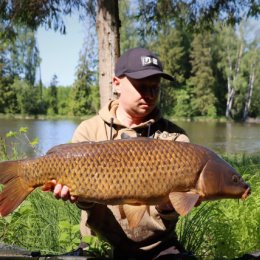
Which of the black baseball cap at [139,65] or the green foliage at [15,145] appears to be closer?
the black baseball cap at [139,65]

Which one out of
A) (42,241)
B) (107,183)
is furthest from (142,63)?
(42,241)

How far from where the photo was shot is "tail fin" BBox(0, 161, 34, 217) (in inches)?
71.8

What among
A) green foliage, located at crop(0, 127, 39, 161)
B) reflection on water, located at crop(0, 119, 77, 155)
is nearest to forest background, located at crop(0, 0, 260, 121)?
reflection on water, located at crop(0, 119, 77, 155)

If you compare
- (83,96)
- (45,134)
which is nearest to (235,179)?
(45,134)

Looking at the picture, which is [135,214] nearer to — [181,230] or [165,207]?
[165,207]

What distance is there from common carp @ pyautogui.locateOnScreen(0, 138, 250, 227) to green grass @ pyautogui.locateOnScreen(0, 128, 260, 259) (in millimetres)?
862

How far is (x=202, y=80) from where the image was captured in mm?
44031

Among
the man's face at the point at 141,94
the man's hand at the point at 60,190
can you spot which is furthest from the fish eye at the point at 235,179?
the man's hand at the point at 60,190

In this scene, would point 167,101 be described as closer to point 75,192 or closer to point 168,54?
point 168,54

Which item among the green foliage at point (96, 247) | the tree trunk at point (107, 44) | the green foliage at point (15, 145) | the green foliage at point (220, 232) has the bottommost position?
the green foliage at point (220, 232)

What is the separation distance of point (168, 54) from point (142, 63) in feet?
139

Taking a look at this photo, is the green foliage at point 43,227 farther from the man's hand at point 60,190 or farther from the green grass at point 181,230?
the man's hand at point 60,190

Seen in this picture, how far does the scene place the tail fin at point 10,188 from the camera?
5.98ft

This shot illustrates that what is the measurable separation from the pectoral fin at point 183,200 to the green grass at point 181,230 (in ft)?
3.04
